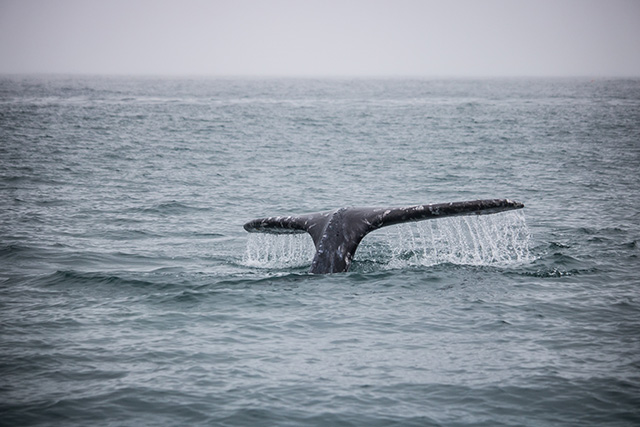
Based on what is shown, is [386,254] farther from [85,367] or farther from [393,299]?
[85,367]

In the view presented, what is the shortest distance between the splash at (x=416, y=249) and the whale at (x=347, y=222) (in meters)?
1.61

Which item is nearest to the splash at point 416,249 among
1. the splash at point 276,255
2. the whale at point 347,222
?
the splash at point 276,255

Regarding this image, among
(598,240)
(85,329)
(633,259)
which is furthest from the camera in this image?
(598,240)

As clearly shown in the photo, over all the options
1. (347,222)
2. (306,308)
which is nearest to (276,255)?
(347,222)

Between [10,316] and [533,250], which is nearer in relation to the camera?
[10,316]

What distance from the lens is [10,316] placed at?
1128 cm

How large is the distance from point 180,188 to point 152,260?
35.5 feet

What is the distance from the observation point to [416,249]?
15.8 m

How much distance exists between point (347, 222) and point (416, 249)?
4337 mm

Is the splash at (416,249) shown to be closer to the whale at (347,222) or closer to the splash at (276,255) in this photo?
the splash at (276,255)

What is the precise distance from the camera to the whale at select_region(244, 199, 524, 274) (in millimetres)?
10773

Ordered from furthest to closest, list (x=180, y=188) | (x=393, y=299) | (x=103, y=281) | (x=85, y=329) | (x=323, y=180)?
1. (x=323, y=180)
2. (x=180, y=188)
3. (x=103, y=281)
4. (x=393, y=299)
5. (x=85, y=329)

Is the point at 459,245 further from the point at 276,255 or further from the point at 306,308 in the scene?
the point at 306,308

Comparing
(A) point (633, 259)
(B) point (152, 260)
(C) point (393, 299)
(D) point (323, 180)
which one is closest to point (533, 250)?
(A) point (633, 259)
